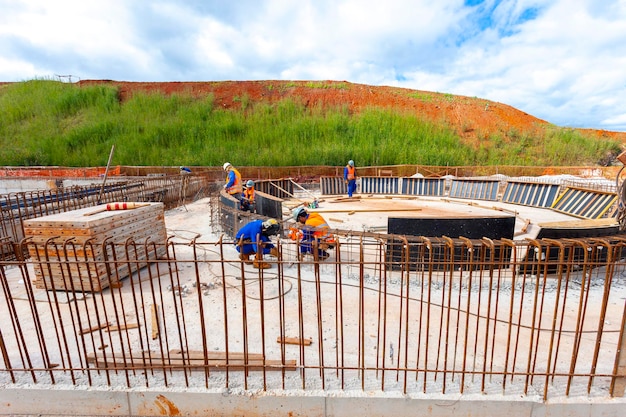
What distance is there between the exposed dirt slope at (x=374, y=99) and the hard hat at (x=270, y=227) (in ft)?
110

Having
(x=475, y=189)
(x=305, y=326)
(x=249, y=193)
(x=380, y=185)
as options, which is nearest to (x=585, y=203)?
(x=475, y=189)

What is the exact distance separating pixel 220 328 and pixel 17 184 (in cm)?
2368

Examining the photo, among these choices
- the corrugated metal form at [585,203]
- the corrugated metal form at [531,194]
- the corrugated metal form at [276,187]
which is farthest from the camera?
the corrugated metal form at [276,187]

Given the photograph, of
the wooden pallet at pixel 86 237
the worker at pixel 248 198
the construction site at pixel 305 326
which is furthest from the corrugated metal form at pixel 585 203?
the wooden pallet at pixel 86 237

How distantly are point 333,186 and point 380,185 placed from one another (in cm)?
319

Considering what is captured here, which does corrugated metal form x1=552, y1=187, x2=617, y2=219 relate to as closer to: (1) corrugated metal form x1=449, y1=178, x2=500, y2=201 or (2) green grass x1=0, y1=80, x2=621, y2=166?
(1) corrugated metal form x1=449, y1=178, x2=500, y2=201

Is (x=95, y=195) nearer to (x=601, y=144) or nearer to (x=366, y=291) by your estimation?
(x=366, y=291)

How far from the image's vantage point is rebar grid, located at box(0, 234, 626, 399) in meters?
3.17

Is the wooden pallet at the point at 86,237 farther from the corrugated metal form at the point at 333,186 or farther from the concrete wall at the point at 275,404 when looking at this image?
the corrugated metal form at the point at 333,186

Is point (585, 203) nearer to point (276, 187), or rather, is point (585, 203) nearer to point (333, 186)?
point (333, 186)

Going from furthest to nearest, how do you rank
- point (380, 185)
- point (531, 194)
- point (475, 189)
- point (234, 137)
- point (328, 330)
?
point (234, 137), point (380, 185), point (475, 189), point (531, 194), point (328, 330)

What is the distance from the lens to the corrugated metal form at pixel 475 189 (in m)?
17.4

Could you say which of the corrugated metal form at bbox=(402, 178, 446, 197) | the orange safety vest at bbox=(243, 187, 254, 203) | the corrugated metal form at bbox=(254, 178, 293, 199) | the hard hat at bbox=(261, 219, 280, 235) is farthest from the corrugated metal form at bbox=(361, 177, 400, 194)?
the hard hat at bbox=(261, 219, 280, 235)

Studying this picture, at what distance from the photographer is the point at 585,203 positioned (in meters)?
13.1
